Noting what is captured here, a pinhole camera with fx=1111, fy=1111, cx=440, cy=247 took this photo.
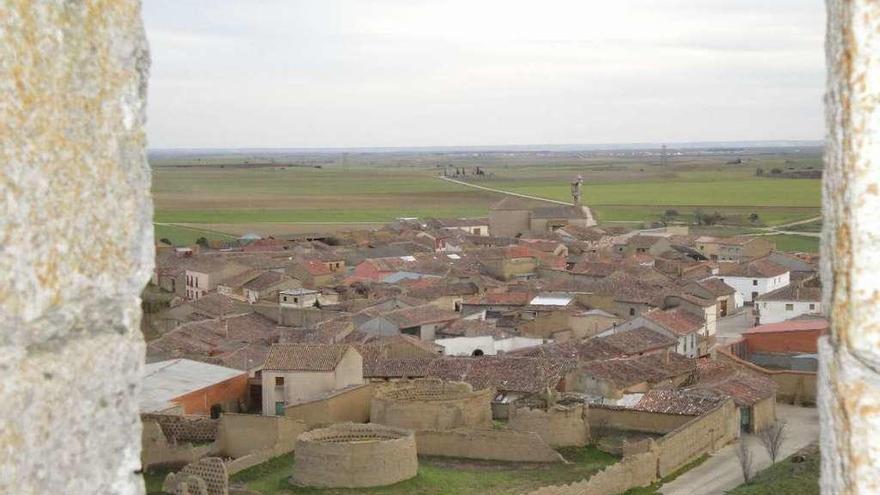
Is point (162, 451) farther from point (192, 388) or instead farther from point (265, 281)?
point (265, 281)

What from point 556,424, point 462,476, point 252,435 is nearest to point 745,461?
point 556,424

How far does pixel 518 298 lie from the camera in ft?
124

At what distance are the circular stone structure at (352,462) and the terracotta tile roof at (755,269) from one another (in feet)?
91.5

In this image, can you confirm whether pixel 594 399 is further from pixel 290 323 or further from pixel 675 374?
pixel 290 323

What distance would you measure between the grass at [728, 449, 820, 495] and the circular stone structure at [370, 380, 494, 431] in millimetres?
5911

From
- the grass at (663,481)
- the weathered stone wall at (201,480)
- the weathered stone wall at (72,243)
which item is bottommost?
the grass at (663,481)

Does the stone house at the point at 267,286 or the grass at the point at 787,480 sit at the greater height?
the grass at the point at 787,480

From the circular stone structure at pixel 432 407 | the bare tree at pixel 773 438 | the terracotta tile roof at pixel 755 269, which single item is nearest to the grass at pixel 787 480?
the bare tree at pixel 773 438

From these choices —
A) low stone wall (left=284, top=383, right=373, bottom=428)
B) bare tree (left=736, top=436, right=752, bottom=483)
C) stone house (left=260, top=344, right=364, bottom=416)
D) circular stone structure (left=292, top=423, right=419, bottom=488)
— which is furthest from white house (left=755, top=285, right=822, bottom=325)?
circular stone structure (left=292, top=423, right=419, bottom=488)

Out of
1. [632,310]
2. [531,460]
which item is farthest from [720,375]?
[632,310]

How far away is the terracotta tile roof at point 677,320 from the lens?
3116cm

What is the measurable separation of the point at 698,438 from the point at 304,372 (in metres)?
8.50

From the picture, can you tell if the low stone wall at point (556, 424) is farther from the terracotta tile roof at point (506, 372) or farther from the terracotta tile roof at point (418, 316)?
the terracotta tile roof at point (418, 316)

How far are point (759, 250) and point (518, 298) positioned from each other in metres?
20.5
